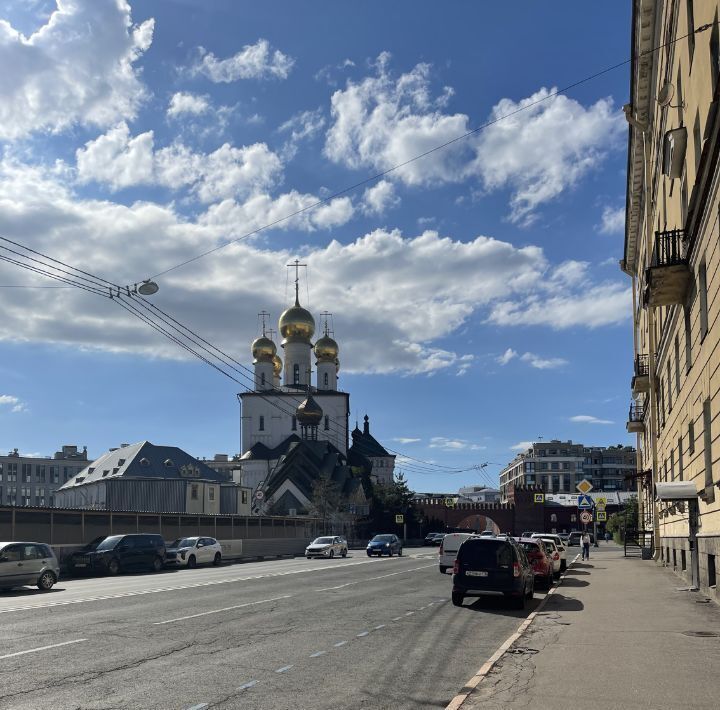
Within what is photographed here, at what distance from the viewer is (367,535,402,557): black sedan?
170 feet

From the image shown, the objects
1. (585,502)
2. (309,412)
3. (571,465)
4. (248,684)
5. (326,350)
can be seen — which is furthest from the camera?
(571,465)

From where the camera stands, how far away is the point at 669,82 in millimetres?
21969

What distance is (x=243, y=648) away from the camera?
11.9m

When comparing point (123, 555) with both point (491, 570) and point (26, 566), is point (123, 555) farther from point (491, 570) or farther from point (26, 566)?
point (491, 570)

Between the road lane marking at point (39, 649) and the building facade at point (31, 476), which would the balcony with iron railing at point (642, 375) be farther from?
the building facade at point (31, 476)

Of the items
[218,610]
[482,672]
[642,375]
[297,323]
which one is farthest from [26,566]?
[297,323]

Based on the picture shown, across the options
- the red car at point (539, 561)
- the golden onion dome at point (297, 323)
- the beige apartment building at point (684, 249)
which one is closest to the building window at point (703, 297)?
the beige apartment building at point (684, 249)

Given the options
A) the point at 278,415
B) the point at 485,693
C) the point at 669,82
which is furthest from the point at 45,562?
the point at 278,415

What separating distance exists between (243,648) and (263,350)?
104m

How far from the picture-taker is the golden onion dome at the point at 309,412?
108 metres

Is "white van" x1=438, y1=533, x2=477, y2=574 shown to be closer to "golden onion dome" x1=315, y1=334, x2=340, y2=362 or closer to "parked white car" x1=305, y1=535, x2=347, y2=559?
"parked white car" x1=305, y1=535, x2=347, y2=559

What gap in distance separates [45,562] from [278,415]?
293 ft

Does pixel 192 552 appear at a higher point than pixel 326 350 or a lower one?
lower

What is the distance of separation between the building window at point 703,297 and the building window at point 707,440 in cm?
147
